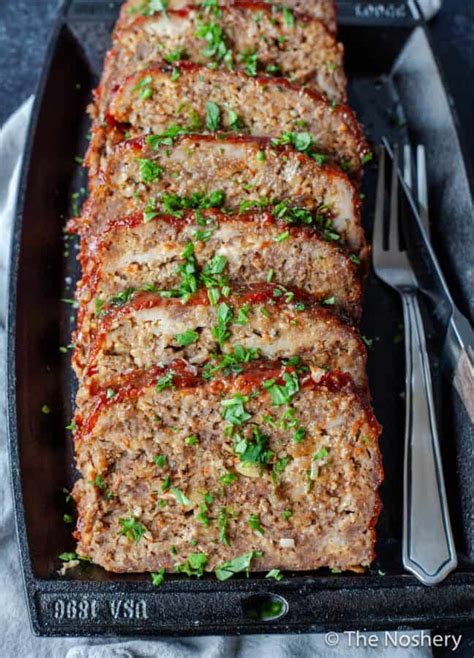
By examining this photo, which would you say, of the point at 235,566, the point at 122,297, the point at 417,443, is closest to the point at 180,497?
the point at 235,566

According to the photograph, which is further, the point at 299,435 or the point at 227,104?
the point at 227,104

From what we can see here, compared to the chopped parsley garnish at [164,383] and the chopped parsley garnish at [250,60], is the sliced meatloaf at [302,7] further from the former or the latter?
the chopped parsley garnish at [164,383]

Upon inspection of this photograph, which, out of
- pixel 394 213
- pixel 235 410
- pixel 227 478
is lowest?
pixel 227 478

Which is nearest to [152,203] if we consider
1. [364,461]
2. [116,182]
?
[116,182]

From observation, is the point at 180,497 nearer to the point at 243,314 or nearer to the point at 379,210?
the point at 243,314

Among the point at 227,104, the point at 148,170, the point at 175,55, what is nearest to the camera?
the point at 148,170

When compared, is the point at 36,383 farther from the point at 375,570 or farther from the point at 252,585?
the point at 375,570

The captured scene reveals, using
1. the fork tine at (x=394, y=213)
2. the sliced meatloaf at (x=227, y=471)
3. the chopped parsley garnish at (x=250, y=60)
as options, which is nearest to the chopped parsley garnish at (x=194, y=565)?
the sliced meatloaf at (x=227, y=471)

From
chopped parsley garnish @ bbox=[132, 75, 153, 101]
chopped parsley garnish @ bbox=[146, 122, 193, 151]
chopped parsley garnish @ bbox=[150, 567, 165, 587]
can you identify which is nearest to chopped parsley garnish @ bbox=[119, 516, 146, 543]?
chopped parsley garnish @ bbox=[150, 567, 165, 587]
